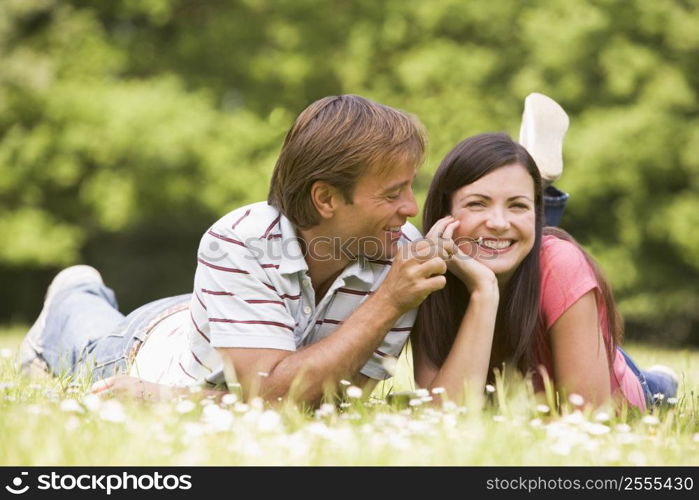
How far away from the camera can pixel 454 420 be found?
8.59 feet

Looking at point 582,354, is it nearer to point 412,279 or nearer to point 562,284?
point 562,284

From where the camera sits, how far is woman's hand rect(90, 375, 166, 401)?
316cm

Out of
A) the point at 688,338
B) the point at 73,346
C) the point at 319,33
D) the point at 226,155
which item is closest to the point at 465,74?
the point at 319,33

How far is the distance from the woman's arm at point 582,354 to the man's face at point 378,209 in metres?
0.73

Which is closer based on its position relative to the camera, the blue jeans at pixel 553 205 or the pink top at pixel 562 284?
the pink top at pixel 562 284

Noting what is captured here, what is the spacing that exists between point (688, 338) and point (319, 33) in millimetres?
8134

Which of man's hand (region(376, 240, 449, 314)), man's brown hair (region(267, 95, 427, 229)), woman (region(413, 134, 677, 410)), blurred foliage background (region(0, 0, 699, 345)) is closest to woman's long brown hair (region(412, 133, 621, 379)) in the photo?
woman (region(413, 134, 677, 410))

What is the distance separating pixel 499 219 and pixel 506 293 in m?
0.37

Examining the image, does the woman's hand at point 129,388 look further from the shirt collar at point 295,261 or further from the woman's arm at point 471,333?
the woman's arm at point 471,333

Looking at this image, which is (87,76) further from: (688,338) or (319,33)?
(688,338)

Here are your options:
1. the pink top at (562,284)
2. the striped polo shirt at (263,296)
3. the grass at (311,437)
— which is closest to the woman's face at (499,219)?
the pink top at (562,284)

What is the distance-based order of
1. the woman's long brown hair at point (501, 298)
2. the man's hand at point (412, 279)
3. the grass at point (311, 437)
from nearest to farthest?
the grass at point (311, 437), the man's hand at point (412, 279), the woman's long brown hair at point (501, 298)

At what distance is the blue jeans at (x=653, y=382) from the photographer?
4.16 m

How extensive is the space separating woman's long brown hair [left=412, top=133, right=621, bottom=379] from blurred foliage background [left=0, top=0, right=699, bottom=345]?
898cm
